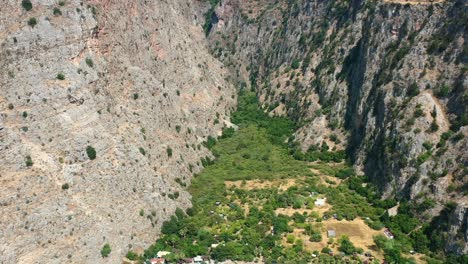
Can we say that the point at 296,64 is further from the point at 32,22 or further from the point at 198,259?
the point at 198,259

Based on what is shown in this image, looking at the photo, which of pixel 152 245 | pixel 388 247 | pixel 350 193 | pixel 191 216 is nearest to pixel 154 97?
pixel 191 216

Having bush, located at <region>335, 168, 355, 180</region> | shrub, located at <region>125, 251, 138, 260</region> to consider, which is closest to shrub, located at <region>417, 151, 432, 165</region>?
bush, located at <region>335, 168, 355, 180</region>

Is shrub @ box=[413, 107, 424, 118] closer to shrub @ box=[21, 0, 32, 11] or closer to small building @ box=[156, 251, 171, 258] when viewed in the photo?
small building @ box=[156, 251, 171, 258]

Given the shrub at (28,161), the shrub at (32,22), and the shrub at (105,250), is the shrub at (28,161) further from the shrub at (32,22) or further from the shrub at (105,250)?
the shrub at (32,22)

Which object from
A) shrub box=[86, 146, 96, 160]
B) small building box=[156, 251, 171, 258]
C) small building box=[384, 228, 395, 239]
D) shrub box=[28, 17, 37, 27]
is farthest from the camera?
small building box=[384, 228, 395, 239]

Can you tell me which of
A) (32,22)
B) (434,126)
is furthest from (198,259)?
(434,126)

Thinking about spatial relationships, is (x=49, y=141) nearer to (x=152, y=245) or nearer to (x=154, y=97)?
(x=152, y=245)

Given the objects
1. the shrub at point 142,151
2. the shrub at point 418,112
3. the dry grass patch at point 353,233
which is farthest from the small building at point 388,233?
the shrub at point 142,151
